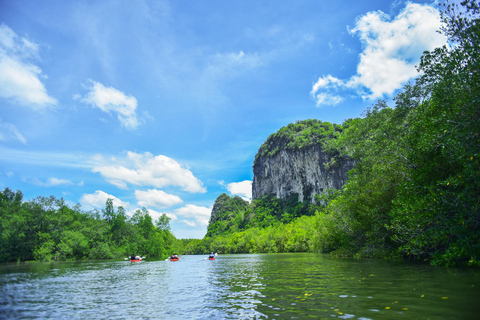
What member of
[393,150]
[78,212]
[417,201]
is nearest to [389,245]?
[393,150]

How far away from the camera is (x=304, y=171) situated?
6225 inches

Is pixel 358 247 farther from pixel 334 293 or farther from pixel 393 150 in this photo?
pixel 334 293

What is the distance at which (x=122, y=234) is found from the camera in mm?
92875

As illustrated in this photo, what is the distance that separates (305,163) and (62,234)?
398 ft

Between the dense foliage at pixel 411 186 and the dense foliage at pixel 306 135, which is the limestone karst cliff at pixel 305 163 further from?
the dense foliage at pixel 411 186

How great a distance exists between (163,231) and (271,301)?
111552 millimetres

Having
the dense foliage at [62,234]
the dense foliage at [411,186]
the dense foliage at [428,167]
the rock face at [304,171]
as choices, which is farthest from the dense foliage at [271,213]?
the dense foliage at [428,167]

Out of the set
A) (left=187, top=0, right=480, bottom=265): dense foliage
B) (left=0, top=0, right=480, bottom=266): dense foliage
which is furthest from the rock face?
(left=187, top=0, right=480, bottom=265): dense foliage

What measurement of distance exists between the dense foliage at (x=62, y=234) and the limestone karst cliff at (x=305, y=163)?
8937 cm

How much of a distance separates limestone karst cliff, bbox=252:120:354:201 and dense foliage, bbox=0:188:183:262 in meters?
89.4

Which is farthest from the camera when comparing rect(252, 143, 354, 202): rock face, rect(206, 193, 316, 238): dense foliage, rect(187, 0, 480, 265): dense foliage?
rect(206, 193, 316, 238): dense foliage

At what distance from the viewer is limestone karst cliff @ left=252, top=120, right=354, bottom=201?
13565 centimetres

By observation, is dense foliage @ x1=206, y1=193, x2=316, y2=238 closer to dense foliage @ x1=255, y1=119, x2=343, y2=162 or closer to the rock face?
the rock face

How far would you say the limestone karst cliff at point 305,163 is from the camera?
135650mm
